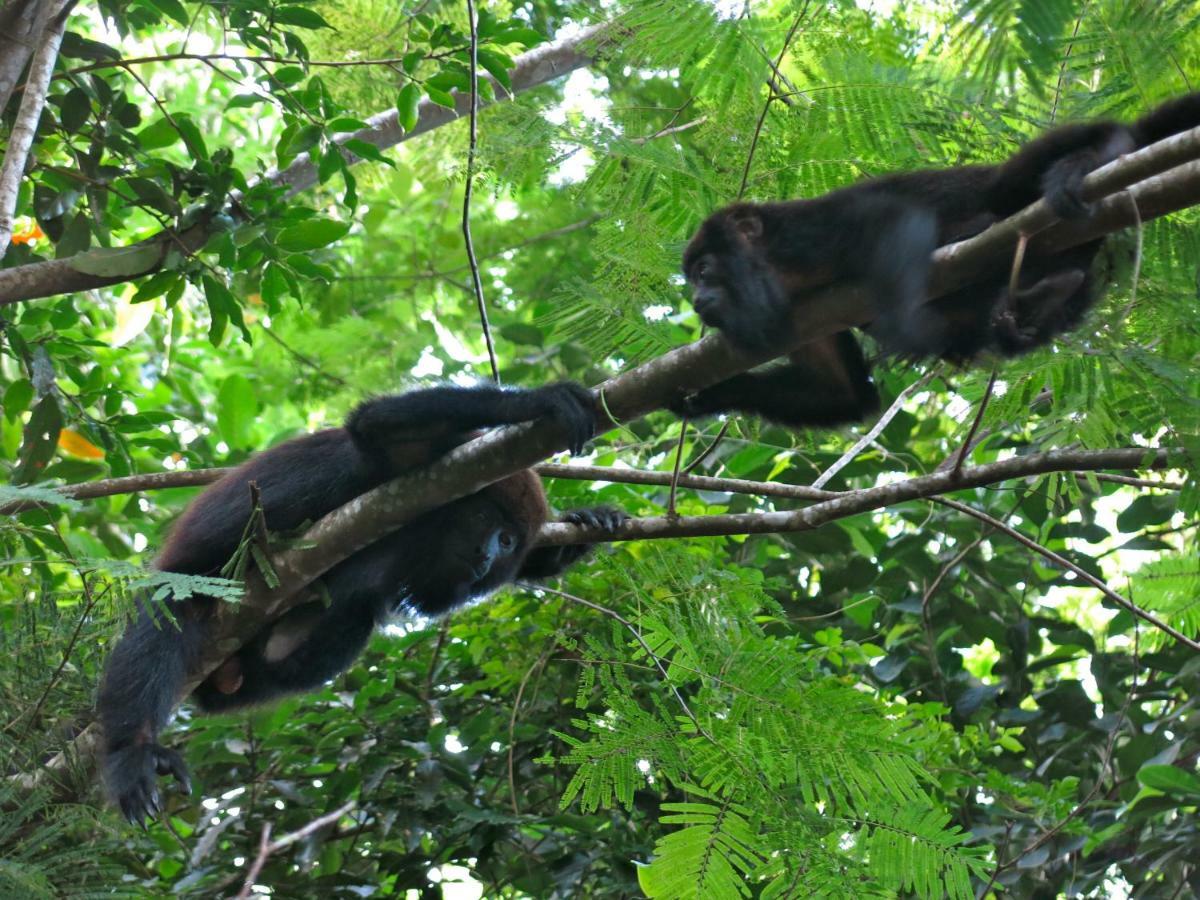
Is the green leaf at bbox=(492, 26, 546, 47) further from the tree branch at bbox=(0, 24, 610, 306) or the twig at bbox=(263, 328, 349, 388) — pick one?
the twig at bbox=(263, 328, 349, 388)

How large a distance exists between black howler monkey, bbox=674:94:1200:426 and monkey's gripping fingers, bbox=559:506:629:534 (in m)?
0.56

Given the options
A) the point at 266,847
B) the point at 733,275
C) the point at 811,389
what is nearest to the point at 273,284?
the point at 733,275

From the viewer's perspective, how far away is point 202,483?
16.8 ft

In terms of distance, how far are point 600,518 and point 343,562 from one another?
43.5 inches

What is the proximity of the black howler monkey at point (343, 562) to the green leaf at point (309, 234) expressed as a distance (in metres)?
0.83

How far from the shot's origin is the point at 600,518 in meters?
4.83

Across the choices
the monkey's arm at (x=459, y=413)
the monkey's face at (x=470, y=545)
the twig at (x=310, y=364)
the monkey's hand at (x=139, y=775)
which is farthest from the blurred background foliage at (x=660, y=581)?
the twig at (x=310, y=364)

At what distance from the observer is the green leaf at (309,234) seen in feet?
16.3

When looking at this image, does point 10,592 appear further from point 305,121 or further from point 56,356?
point 305,121

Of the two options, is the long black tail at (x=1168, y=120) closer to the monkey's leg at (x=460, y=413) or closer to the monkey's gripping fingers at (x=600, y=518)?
the monkey's leg at (x=460, y=413)

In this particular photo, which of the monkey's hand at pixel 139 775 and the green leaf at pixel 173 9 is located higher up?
the green leaf at pixel 173 9

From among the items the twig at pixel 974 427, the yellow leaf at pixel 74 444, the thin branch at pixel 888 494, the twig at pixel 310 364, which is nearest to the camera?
the twig at pixel 974 427

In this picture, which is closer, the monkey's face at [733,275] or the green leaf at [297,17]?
the monkey's face at [733,275]

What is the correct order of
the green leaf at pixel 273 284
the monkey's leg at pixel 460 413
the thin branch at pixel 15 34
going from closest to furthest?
the monkey's leg at pixel 460 413, the thin branch at pixel 15 34, the green leaf at pixel 273 284
